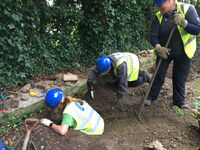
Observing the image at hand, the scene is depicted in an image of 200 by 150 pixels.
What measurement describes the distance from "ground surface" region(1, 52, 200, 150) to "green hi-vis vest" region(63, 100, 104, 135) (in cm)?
12

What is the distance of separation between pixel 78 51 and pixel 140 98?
2038 mm

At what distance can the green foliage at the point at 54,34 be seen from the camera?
3051 millimetres

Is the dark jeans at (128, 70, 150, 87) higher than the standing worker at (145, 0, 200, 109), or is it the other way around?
the standing worker at (145, 0, 200, 109)

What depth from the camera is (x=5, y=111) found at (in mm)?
2643

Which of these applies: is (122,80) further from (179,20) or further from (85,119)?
(179,20)

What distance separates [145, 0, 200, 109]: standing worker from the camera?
8.71 feet

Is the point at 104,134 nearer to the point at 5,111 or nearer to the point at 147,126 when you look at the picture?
the point at 147,126

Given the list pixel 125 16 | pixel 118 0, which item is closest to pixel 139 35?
pixel 125 16

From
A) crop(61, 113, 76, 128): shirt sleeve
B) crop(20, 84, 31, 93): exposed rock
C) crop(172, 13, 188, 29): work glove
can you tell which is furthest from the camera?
crop(20, 84, 31, 93): exposed rock

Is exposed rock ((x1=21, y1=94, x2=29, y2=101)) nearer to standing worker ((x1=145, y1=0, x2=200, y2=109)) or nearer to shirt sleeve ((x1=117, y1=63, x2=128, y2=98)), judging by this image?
shirt sleeve ((x1=117, y1=63, x2=128, y2=98))

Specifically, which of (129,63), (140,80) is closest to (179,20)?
(129,63)

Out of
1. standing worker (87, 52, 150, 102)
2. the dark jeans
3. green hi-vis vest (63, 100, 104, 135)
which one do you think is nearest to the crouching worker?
green hi-vis vest (63, 100, 104, 135)

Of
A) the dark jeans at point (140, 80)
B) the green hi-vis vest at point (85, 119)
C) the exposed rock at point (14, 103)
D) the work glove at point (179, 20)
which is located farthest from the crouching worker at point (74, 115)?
the work glove at point (179, 20)

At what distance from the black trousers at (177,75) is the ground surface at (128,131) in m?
0.25
